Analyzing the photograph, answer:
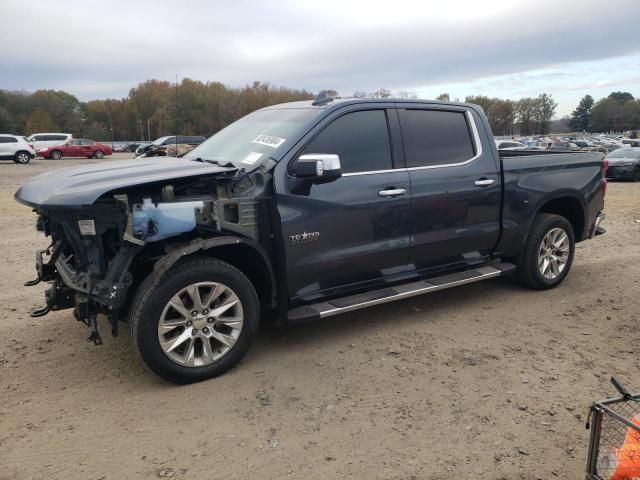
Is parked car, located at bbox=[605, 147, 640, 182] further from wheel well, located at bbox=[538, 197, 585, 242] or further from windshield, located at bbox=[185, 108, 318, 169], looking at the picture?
windshield, located at bbox=[185, 108, 318, 169]

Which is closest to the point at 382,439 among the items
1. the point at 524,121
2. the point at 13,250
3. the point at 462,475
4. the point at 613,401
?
the point at 462,475

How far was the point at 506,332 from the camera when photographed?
179 inches

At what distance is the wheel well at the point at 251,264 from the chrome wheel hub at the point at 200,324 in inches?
12.3

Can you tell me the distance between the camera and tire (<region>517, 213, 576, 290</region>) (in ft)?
17.8

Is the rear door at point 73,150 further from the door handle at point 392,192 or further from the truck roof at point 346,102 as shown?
the door handle at point 392,192

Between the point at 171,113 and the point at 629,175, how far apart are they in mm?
84095

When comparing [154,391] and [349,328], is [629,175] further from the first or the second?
[154,391]

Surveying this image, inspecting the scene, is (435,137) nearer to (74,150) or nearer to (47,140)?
(74,150)

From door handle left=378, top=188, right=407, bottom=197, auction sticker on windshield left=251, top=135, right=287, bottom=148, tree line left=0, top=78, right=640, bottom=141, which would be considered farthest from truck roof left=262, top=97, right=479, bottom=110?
→ tree line left=0, top=78, right=640, bottom=141

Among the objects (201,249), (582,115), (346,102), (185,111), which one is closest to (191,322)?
(201,249)

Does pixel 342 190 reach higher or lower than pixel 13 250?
higher

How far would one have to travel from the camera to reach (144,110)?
352 feet

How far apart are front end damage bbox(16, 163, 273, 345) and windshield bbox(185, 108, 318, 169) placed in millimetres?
279

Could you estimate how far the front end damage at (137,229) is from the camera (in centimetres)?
343
